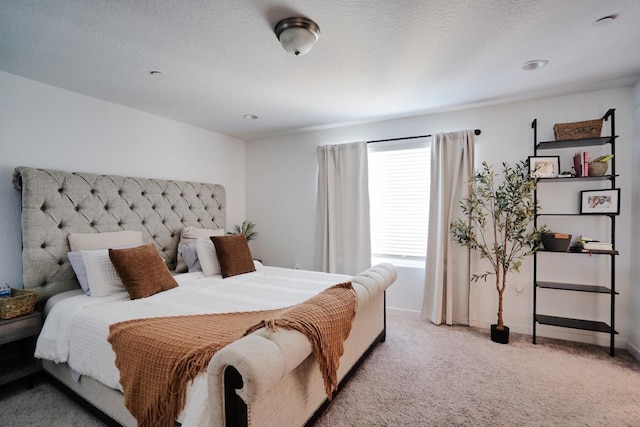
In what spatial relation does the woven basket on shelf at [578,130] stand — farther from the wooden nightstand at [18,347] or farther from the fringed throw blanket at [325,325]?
the wooden nightstand at [18,347]

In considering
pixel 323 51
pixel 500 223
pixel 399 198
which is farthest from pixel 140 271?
pixel 500 223

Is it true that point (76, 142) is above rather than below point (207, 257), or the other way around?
above

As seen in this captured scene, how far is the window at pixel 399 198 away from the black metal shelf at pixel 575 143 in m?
1.07

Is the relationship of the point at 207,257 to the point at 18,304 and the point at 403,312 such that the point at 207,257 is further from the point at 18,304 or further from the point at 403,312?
the point at 403,312

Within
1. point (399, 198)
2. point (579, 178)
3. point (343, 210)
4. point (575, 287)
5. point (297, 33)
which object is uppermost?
point (297, 33)

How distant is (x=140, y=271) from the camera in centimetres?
219

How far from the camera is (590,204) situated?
2637mm

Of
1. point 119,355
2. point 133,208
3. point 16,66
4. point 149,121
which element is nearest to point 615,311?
point 119,355

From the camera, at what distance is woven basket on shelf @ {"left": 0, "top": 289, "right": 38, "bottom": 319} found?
73.8 inches

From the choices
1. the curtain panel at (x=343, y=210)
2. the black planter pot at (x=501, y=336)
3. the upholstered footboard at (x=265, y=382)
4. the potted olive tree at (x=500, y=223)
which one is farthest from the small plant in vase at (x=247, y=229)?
the black planter pot at (x=501, y=336)

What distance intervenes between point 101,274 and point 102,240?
0.43 m

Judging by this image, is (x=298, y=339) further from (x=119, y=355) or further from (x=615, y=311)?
(x=615, y=311)

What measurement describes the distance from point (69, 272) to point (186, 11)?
2171 millimetres

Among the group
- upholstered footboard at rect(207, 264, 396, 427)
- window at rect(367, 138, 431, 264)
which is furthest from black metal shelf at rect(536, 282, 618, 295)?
upholstered footboard at rect(207, 264, 396, 427)
